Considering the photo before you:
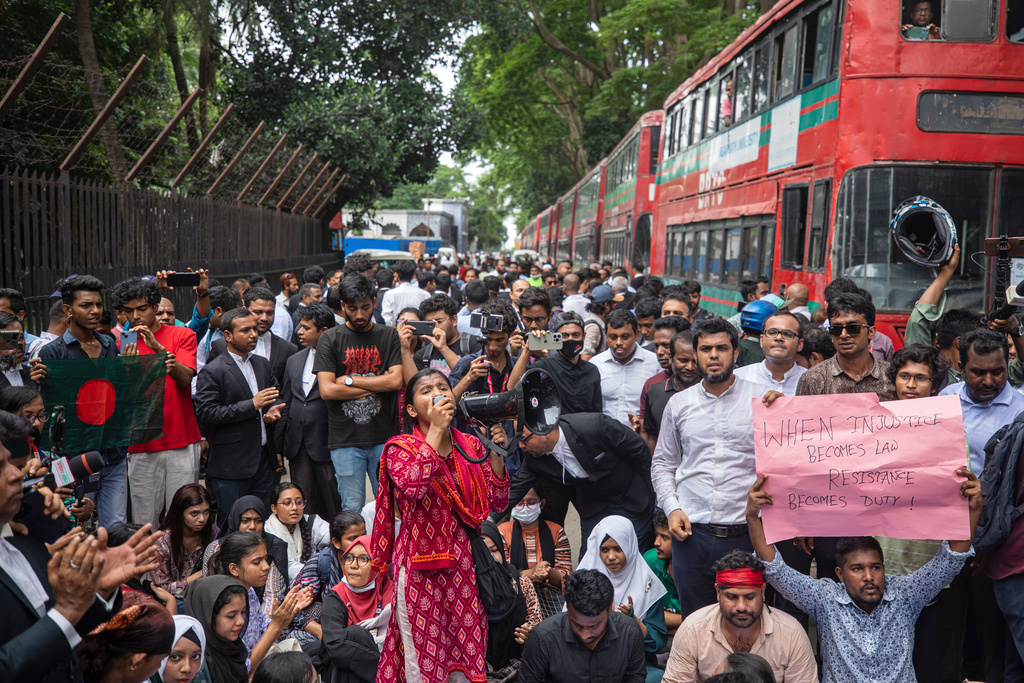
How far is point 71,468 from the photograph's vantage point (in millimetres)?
3777

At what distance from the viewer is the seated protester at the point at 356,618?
13.7ft

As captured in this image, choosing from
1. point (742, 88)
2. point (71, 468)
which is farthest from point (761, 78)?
point (71, 468)

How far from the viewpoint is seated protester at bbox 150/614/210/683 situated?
3.50 m

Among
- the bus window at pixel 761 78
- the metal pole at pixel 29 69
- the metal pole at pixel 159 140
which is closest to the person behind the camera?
the metal pole at pixel 29 69

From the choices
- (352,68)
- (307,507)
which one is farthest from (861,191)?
(352,68)

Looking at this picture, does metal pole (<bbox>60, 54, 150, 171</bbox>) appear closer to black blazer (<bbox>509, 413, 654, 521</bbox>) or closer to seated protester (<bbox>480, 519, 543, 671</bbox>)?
black blazer (<bbox>509, 413, 654, 521</bbox>)

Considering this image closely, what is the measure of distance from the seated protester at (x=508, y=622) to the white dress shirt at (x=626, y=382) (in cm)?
161

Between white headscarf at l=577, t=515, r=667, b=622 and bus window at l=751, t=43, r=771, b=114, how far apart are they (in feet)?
23.5

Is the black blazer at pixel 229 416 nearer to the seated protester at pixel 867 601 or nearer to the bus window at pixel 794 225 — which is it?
the seated protester at pixel 867 601

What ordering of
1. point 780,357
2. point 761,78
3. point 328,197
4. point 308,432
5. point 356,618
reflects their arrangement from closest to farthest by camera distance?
point 356,618, point 780,357, point 308,432, point 761,78, point 328,197

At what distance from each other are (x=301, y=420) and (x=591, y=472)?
2232mm

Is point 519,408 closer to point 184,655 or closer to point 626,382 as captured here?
point 184,655

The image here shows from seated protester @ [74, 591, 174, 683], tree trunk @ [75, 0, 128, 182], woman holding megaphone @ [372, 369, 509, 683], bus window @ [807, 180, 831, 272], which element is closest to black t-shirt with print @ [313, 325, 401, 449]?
woman holding megaphone @ [372, 369, 509, 683]

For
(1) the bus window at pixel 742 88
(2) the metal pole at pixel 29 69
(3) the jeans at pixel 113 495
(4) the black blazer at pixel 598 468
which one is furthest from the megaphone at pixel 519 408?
(1) the bus window at pixel 742 88
